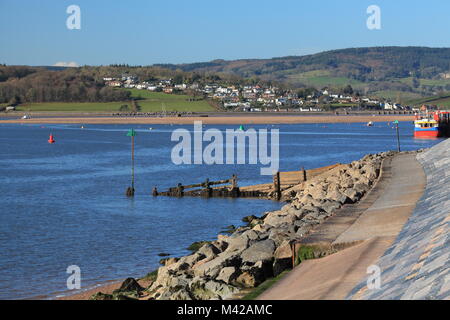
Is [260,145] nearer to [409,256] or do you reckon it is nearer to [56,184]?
[56,184]

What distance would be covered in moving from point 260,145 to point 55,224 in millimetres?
68448

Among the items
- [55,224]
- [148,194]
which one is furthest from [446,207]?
[148,194]

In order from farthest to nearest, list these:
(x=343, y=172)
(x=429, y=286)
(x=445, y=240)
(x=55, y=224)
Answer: (x=343, y=172)
(x=55, y=224)
(x=445, y=240)
(x=429, y=286)

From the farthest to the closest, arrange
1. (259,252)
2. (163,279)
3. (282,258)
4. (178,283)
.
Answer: (163,279) < (259,252) < (178,283) < (282,258)

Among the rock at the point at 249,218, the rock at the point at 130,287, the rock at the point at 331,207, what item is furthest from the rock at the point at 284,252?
the rock at the point at 249,218

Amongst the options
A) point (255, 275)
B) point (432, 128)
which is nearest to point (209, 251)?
point (255, 275)

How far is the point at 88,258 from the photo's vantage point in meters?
26.0

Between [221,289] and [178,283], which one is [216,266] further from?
[221,289]

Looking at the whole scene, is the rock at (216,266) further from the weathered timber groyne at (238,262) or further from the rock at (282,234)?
the rock at (282,234)

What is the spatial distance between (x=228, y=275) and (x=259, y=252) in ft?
7.43

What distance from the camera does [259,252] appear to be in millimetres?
17359

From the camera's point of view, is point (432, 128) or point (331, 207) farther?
point (432, 128)

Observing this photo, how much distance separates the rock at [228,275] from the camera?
1516 centimetres

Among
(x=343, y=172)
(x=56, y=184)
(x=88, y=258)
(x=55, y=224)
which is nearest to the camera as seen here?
(x=88, y=258)
